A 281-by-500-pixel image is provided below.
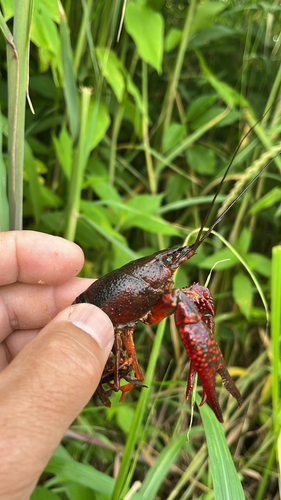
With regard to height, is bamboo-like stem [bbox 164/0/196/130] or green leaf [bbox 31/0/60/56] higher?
bamboo-like stem [bbox 164/0/196/130]

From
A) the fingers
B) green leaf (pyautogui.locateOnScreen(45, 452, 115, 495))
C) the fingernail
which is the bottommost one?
green leaf (pyautogui.locateOnScreen(45, 452, 115, 495))

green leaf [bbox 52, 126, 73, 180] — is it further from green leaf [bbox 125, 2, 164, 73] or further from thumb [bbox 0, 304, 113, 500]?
thumb [bbox 0, 304, 113, 500]

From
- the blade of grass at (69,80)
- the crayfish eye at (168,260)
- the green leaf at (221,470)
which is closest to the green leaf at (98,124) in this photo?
the blade of grass at (69,80)

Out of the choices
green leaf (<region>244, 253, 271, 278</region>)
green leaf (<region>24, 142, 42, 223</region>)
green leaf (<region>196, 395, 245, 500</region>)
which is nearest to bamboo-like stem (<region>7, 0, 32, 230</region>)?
green leaf (<region>24, 142, 42, 223</region>)

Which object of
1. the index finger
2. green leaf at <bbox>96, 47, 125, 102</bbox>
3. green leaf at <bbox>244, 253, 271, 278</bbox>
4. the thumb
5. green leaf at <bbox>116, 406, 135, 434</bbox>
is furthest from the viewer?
green leaf at <bbox>244, 253, 271, 278</bbox>

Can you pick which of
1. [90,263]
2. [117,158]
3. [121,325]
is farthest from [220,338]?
[117,158]

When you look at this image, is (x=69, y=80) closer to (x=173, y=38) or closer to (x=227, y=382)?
(x=173, y=38)
